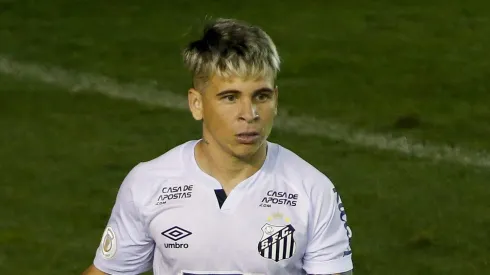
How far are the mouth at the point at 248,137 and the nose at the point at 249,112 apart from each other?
2.2 inches

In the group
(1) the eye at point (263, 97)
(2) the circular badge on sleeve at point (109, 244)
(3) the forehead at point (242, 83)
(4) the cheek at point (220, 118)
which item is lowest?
(2) the circular badge on sleeve at point (109, 244)

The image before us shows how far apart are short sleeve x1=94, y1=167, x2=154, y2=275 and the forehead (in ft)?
1.71

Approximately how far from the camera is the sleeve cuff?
4703 millimetres

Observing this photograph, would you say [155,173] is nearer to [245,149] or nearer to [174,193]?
[174,193]

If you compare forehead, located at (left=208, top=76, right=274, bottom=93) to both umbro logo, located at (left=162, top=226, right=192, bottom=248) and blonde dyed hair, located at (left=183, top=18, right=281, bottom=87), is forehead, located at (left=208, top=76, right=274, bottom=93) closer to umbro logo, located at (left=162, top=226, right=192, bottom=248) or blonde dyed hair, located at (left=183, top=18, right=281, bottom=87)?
blonde dyed hair, located at (left=183, top=18, right=281, bottom=87)

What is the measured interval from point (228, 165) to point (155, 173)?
0.94 feet

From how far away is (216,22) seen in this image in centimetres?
479

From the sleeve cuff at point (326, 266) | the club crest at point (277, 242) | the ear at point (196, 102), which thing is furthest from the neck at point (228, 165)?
the sleeve cuff at point (326, 266)

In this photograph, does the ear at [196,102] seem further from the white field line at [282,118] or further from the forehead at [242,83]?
the white field line at [282,118]

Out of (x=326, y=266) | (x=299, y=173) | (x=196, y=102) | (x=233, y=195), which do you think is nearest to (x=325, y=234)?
(x=326, y=266)

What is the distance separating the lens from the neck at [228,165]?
15.6 ft

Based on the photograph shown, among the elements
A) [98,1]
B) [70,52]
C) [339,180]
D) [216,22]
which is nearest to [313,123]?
[339,180]

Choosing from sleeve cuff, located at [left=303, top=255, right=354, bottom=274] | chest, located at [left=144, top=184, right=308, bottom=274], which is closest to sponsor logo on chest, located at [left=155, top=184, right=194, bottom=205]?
chest, located at [left=144, top=184, right=308, bottom=274]

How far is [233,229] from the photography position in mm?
4660
